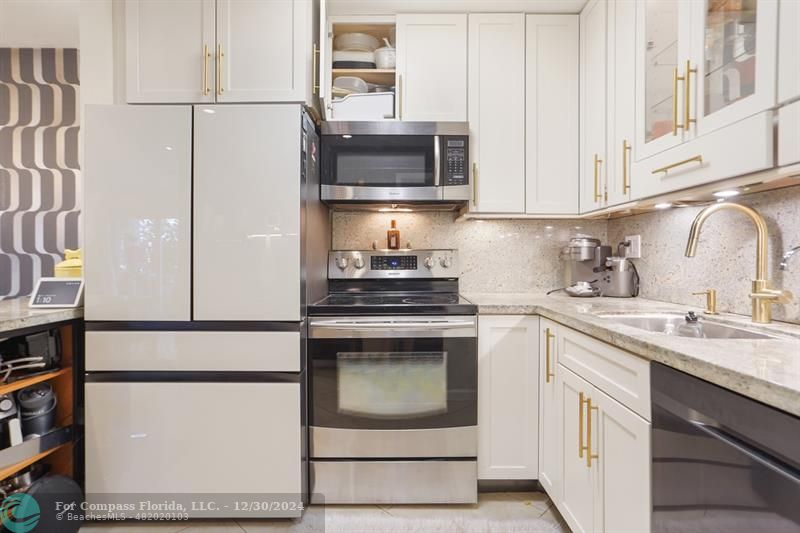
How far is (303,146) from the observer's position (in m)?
1.60

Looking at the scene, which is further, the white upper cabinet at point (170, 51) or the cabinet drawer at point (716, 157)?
the white upper cabinet at point (170, 51)

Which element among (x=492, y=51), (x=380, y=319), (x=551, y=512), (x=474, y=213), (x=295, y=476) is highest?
(x=492, y=51)

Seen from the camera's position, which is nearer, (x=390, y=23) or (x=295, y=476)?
(x=295, y=476)

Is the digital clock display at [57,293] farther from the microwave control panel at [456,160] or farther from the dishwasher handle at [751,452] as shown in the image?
the dishwasher handle at [751,452]

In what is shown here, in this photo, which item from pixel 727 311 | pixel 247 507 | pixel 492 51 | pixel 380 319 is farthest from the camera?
pixel 492 51

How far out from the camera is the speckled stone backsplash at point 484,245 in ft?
7.55

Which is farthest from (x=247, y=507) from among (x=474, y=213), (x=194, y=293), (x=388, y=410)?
(x=474, y=213)

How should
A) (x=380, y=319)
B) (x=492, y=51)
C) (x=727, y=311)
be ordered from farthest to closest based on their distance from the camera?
(x=492, y=51), (x=380, y=319), (x=727, y=311)

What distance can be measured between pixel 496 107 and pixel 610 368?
1445mm

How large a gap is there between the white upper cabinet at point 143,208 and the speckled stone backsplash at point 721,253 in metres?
2.15

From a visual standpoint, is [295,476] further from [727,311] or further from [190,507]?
[727,311]

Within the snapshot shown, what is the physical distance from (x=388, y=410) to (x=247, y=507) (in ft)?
2.30

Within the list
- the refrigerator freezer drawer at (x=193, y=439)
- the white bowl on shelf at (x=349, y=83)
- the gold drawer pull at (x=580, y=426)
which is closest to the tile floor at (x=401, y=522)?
the refrigerator freezer drawer at (x=193, y=439)

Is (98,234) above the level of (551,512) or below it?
above
